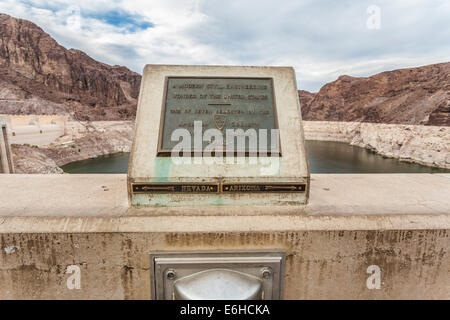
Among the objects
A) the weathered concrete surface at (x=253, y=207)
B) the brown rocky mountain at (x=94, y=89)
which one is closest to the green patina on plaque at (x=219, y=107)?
the weathered concrete surface at (x=253, y=207)

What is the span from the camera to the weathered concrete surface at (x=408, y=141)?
26.1m

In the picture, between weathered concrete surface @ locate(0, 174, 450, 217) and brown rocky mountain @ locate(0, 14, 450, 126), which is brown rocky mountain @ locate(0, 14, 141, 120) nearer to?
brown rocky mountain @ locate(0, 14, 450, 126)

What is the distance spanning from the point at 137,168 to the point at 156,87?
3.15 feet

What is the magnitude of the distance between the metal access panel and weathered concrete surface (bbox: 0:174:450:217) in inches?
12.8

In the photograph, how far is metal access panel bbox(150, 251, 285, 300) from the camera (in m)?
1.82

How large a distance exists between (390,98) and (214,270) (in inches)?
2712

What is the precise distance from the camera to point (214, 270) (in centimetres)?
185

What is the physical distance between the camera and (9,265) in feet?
5.98

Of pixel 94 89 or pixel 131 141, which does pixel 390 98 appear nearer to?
pixel 131 141

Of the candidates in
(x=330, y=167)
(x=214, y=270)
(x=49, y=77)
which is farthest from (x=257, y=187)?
(x=49, y=77)

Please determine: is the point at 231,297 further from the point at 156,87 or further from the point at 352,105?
the point at 352,105

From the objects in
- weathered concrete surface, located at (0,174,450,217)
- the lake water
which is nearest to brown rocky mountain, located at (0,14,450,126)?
the lake water
